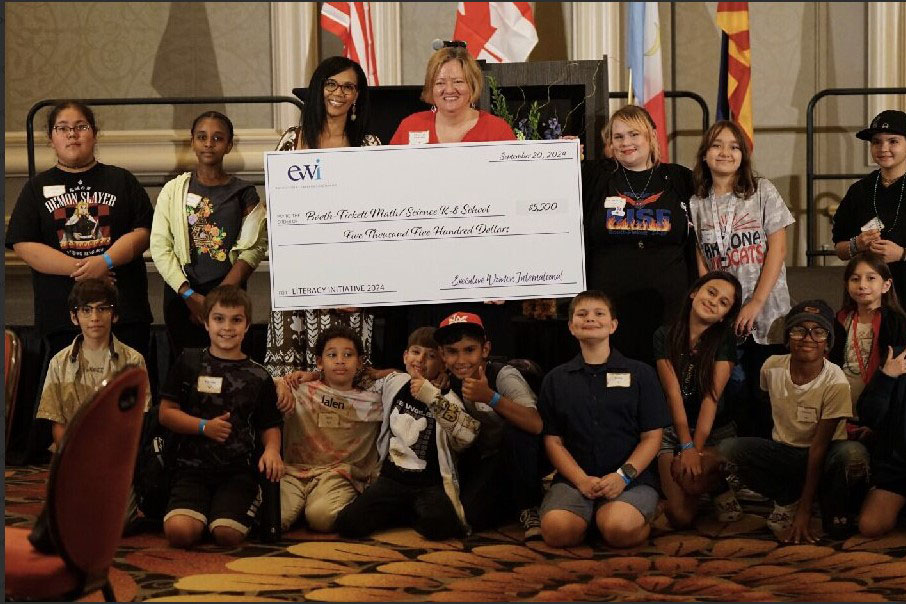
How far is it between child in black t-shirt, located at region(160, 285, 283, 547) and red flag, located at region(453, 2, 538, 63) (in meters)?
3.75

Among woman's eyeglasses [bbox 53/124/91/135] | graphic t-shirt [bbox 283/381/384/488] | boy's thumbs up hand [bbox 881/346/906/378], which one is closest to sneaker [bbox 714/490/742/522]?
boy's thumbs up hand [bbox 881/346/906/378]

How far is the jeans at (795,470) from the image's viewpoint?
4.40 meters

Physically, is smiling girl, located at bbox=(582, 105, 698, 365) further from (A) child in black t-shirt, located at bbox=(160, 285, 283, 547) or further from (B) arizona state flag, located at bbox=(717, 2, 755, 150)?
(B) arizona state flag, located at bbox=(717, 2, 755, 150)

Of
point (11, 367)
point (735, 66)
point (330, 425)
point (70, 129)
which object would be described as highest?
point (735, 66)

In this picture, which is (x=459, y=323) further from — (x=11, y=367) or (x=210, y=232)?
(x=11, y=367)

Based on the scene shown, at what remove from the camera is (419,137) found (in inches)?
197

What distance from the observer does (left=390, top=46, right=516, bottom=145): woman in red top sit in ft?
16.0

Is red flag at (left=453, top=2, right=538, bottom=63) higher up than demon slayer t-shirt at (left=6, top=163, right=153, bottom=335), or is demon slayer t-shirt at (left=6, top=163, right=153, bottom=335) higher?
red flag at (left=453, top=2, right=538, bottom=63)

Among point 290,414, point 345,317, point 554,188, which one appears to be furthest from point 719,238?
point 290,414

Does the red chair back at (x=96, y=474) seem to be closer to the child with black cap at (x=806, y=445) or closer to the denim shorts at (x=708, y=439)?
the denim shorts at (x=708, y=439)

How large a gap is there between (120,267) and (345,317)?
1185mm

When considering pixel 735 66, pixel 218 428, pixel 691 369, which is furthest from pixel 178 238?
pixel 735 66

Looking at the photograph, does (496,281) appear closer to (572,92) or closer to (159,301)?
(572,92)

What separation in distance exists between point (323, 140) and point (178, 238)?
818 millimetres
